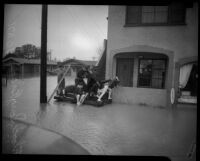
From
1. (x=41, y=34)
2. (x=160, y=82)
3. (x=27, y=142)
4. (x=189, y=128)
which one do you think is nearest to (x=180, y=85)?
(x=160, y=82)

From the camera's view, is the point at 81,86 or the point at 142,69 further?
the point at 81,86

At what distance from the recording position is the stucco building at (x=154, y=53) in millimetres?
5242

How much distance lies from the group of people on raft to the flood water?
2.07 feet

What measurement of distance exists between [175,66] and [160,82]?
2.50 ft

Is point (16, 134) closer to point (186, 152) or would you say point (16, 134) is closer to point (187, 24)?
point (186, 152)

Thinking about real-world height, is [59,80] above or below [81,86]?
above

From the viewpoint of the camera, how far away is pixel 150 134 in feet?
11.1

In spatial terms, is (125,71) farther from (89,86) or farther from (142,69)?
(89,86)

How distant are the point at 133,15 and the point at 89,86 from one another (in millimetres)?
3291

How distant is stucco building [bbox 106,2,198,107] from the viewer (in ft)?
17.2

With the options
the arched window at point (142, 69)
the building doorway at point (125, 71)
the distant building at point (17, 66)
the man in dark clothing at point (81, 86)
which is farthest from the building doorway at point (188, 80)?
the distant building at point (17, 66)

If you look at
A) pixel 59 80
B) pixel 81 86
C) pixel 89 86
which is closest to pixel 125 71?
pixel 89 86

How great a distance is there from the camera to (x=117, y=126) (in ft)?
12.4

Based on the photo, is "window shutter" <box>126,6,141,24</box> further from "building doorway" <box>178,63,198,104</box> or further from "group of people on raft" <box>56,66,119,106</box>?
"building doorway" <box>178,63,198,104</box>
